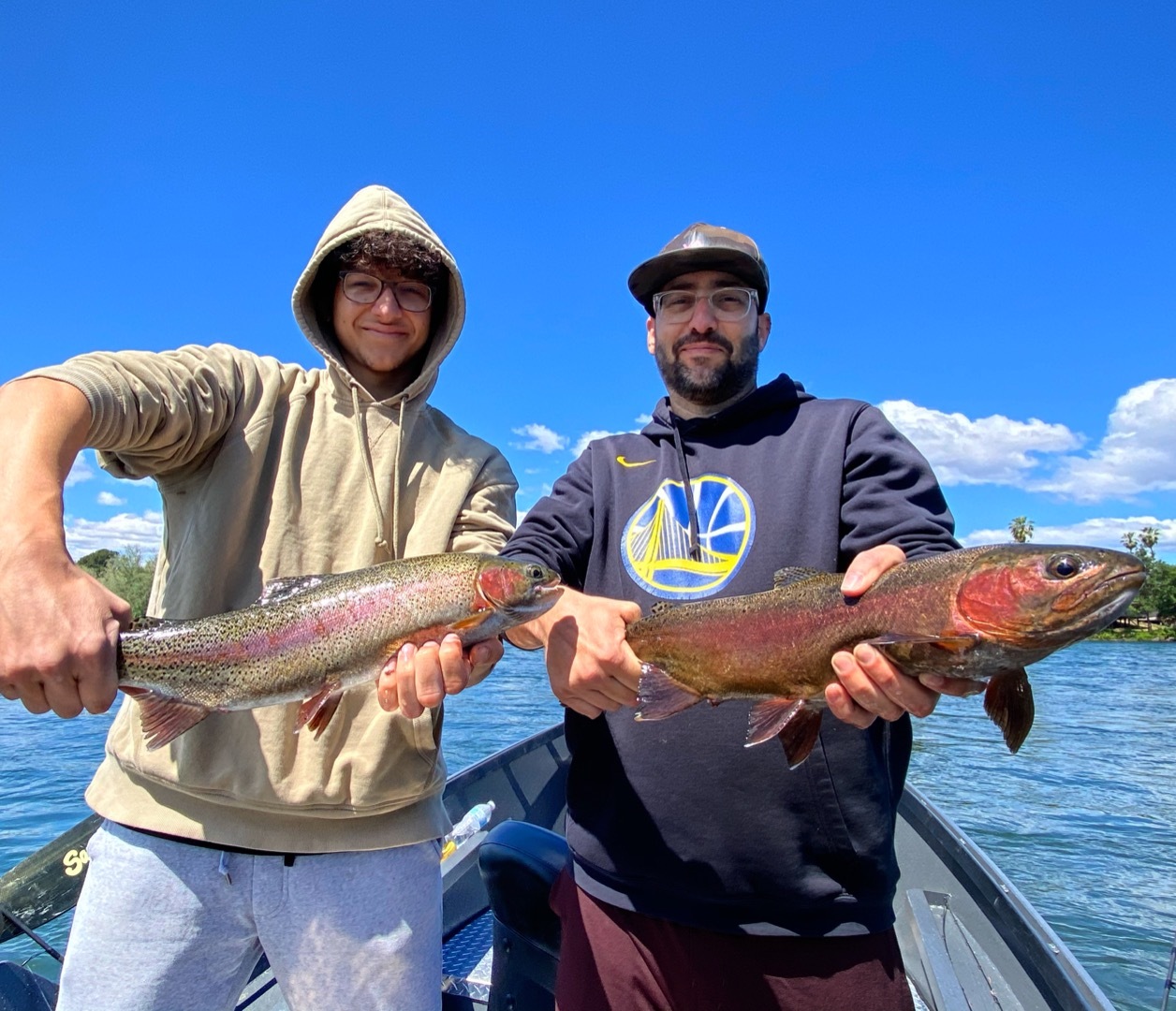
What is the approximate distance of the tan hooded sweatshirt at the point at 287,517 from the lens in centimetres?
276

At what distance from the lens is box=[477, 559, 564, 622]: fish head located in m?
3.11

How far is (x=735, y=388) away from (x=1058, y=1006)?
3404 mm

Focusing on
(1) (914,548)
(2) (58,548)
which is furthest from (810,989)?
(2) (58,548)

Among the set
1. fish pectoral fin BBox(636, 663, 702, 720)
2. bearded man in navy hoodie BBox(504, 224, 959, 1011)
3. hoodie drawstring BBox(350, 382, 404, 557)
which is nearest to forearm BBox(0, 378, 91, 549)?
hoodie drawstring BBox(350, 382, 404, 557)

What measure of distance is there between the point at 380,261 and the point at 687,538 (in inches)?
68.9

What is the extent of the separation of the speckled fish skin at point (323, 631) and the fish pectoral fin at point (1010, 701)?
158 centimetres

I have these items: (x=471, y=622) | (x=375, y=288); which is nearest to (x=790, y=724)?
(x=471, y=622)

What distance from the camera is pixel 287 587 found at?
10.0 feet

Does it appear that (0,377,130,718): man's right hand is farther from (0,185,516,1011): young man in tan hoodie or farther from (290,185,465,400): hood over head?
(290,185,465,400): hood over head

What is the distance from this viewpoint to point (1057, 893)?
11297mm

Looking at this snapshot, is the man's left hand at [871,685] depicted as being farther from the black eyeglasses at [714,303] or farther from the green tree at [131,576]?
the green tree at [131,576]

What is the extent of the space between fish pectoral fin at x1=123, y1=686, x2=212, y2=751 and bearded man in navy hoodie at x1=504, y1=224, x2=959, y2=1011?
119cm

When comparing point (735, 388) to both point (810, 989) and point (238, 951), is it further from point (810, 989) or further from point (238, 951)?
point (238, 951)

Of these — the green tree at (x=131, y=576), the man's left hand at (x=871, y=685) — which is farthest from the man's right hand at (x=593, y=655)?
the green tree at (x=131, y=576)
